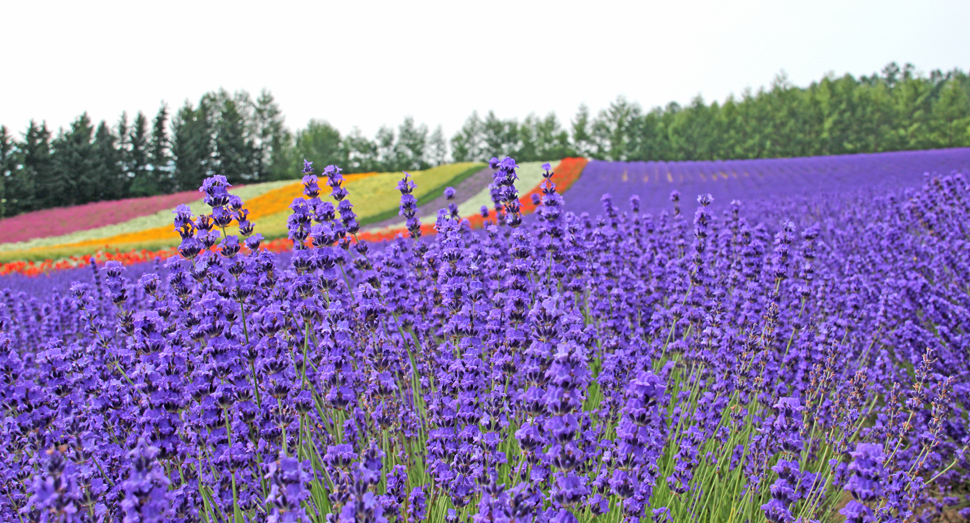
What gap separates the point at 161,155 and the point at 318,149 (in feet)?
47.2

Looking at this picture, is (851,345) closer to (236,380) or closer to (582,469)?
(582,469)

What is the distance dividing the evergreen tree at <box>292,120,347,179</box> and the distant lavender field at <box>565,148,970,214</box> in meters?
29.9

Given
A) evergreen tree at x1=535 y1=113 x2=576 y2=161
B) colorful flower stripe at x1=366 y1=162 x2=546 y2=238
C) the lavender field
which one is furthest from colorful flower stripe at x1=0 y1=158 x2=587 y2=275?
evergreen tree at x1=535 y1=113 x2=576 y2=161

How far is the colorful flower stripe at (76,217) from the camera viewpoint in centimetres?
2873

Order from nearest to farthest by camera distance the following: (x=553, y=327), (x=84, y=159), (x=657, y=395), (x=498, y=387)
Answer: (x=553, y=327), (x=657, y=395), (x=498, y=387), (x=84, y=159)

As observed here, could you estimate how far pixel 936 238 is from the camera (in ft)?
19.2

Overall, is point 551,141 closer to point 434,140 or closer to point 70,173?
point 434,140

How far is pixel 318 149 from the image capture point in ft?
179

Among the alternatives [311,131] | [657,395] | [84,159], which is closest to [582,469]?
[657,395]

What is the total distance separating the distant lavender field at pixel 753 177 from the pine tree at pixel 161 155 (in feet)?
116

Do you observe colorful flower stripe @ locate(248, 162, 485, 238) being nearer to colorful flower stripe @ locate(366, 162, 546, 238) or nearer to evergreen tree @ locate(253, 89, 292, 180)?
colorful flower stripe @ locate(366, 162, 546, 238)

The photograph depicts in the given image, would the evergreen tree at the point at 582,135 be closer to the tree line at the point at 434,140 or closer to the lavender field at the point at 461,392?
the tree line at the point at 434,140

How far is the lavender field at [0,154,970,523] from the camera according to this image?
5.76ft

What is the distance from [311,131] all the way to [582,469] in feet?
231
